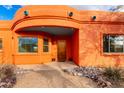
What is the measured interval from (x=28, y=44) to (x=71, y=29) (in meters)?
4.28

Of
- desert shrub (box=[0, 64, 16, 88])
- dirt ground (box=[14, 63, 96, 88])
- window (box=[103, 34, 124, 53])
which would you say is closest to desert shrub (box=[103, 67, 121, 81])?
dirt ground (box=[14, 63, 96, 88])

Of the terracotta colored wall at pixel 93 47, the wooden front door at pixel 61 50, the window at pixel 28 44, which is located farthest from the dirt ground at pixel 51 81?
the wooden front door at pixel 61 50

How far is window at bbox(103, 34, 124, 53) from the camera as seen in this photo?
12.8 metres

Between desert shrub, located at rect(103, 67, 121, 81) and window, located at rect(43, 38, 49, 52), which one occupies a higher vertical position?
window, located at rect(43, 38, 49, 52)

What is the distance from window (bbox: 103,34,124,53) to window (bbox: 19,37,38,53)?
247 inches

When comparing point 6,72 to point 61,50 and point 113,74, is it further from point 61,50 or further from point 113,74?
point 61,50

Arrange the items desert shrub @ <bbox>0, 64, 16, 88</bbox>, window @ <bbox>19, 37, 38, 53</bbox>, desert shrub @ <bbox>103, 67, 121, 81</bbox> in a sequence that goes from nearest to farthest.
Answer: desert shrub @ <bbox>0, 64, 16, 88</bbox>
desert shrub @ <bbox>103, 67, 121, 81</bbox>
window @ <bbox>19, 37, 38, 53</bbox>

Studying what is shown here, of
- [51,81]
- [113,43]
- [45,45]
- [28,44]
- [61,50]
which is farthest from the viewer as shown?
[61,50]

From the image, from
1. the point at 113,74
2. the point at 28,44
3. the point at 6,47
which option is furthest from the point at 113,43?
the point at 6,47

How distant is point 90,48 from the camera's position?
12.6 meters

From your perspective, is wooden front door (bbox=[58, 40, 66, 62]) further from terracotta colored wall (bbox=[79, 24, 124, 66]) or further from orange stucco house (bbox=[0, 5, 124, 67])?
terracotta colored wall (bbox=[79, 24, 124, 66])

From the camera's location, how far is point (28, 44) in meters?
14.3

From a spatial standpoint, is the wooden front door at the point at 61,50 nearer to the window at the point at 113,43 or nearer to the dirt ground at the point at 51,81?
the window at the point at 113,43
